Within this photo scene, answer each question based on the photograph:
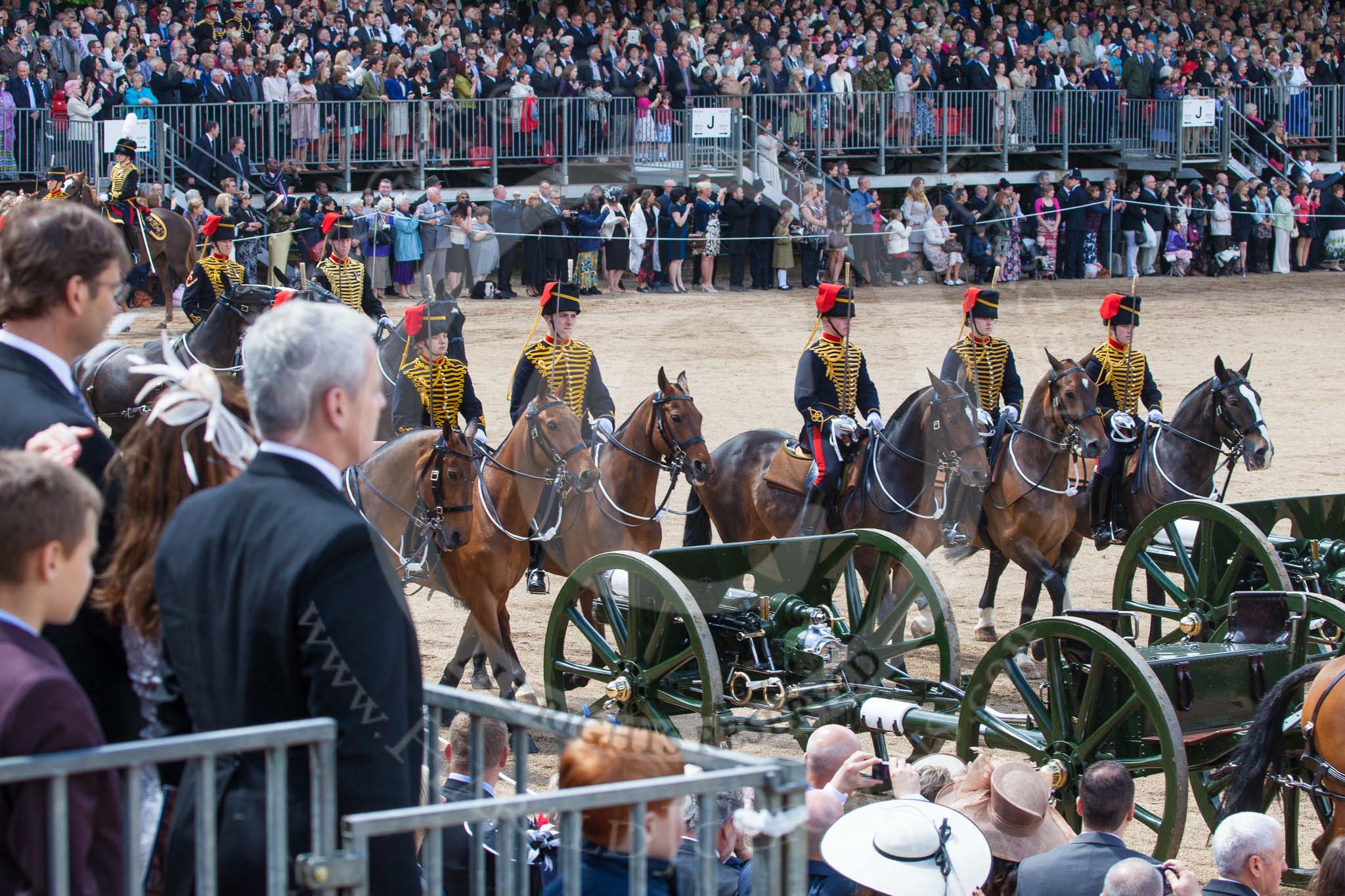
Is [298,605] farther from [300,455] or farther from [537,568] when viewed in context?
[537,568]

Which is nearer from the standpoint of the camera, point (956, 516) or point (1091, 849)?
point (1091, 849)

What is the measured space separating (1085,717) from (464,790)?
2.05 m

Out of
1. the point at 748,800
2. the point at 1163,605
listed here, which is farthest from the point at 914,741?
the point at 748,800

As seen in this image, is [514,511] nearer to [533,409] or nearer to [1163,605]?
[533,409]

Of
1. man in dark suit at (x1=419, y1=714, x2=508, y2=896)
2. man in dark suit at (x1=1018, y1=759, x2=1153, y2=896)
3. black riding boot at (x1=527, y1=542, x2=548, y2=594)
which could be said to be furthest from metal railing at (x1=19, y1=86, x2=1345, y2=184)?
man in dark suit at (x1=1018, y1=759, x2=1153, y2=896)

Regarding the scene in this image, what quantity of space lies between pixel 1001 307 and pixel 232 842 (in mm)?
18737

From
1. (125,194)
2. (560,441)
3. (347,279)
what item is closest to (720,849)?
(560,441)

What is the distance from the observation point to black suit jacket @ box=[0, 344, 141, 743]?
2678mm

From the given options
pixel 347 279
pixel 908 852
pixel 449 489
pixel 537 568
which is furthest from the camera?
pixel 347 279

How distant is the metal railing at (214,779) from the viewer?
2217 millimetres

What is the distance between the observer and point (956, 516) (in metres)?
9.48

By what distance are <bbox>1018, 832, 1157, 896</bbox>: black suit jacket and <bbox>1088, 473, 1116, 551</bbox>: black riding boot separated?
578cm

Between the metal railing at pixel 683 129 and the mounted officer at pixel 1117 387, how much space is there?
11.1 metres

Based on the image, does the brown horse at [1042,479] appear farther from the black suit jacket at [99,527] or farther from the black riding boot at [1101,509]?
the black suit jacket at [99,527]
